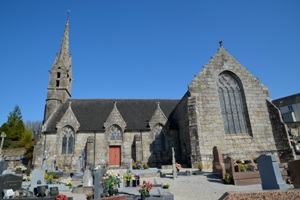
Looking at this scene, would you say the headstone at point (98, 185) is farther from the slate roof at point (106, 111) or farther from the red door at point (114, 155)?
the slate roof at point (106, 111)

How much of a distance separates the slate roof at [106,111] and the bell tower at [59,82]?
116cm

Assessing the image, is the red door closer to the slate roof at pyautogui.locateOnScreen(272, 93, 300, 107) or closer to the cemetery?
the cemetery

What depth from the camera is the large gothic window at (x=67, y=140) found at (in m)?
20.8

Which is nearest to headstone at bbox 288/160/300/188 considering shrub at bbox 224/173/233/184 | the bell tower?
shrub at bbox 224/173/233/184

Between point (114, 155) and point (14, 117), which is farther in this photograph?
point (14, 117)

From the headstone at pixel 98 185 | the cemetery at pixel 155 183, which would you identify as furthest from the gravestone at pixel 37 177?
the headstone at pixel 98 185

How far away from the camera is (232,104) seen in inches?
738

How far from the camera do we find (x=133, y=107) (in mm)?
26562

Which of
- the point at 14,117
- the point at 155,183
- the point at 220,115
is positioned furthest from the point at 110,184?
the point at 14,117

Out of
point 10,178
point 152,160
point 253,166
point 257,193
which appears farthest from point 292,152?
point 10,178

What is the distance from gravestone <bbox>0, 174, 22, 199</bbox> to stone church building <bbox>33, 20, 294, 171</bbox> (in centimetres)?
735

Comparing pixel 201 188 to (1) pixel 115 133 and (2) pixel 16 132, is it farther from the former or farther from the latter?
(2) pixel 16 132

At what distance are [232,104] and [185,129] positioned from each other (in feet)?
17.5

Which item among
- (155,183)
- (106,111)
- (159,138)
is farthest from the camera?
(106,111)
